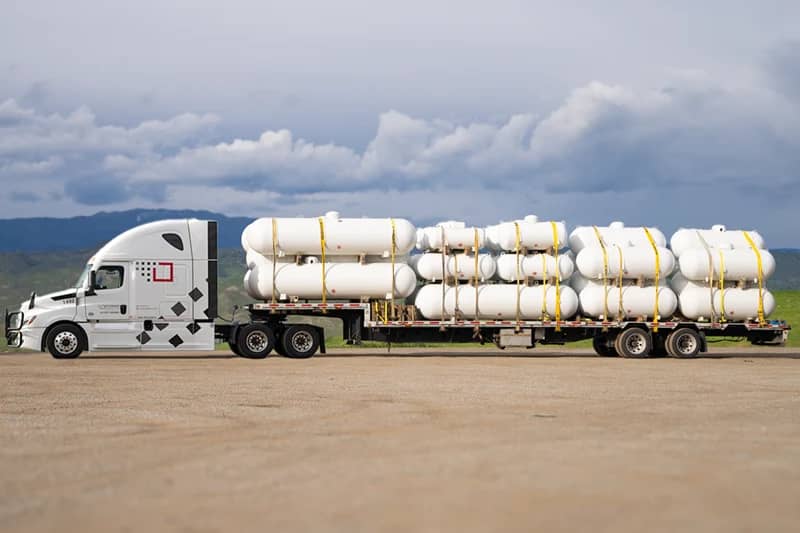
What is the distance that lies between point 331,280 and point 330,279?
0.04 meters

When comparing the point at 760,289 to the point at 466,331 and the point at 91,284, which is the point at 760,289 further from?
the point at 91,284

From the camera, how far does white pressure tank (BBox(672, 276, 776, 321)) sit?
29.9 m

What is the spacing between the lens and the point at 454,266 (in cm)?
2883

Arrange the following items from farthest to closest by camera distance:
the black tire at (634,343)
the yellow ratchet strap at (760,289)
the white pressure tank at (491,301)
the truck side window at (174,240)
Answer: the yellow ratchet strap at (760,289) → the black tire at (634,343) → the white pressure tank at (491,301) → the truck side window at (174,240)

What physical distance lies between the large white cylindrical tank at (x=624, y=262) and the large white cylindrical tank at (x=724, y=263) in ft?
2.12

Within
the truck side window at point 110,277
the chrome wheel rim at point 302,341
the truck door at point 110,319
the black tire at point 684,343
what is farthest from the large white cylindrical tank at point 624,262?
the truck side window at point 110,277

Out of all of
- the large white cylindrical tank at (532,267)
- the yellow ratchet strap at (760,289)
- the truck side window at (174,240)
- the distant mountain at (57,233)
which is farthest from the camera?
the distant mountain at (57,233)

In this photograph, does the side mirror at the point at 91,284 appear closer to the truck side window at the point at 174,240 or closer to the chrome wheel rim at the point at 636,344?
the truck side window at the point at 174,240

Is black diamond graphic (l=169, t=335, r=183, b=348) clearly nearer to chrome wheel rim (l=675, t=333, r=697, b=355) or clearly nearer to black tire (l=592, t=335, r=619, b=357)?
black tire (l=592, t=335, r=619, b=357)

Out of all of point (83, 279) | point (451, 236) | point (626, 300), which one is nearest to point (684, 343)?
point (626, 300)

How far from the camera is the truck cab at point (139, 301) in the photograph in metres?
27.2

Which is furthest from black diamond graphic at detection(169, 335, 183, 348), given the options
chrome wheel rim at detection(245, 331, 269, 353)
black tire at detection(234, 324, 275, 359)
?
chrome wheel rim at detection(245, 331, 269, 353)

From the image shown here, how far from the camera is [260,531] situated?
6934mm

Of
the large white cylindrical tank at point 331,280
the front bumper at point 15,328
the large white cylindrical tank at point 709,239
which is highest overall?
the large white cylindrical tank at point 709,239
